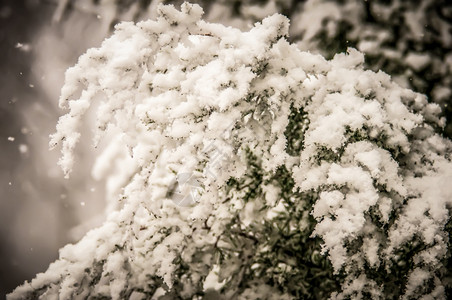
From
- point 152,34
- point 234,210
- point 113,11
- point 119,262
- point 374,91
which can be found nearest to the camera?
point 152,34

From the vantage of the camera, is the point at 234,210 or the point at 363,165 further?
Answer: the point at 234,210

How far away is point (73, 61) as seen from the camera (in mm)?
1995

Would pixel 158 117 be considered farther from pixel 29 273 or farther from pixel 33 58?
pixel 29 273

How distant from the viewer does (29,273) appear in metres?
2.97

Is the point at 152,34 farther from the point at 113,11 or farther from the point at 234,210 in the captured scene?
the point at 234,210

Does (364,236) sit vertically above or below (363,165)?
below

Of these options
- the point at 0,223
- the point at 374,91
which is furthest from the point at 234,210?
the point at 0,223

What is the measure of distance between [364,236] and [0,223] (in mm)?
3238

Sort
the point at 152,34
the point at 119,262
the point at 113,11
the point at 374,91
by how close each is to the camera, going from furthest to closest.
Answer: the point at 113,11
the point at 119,262
the point at 374,91
the point at 152,34

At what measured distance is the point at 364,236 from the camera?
3.70ft

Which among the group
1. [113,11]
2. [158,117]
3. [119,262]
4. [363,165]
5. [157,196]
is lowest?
[119,262]

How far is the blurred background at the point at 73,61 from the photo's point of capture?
1.75 metres

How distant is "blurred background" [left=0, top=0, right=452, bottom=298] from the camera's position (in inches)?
69.0

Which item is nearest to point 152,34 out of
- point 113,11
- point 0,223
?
point 113,11
